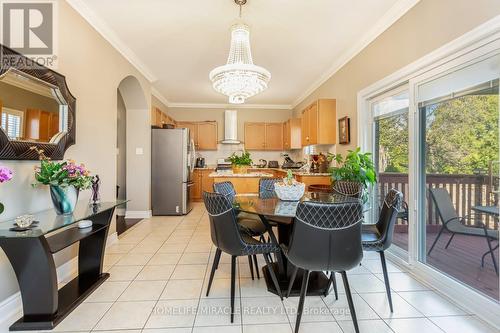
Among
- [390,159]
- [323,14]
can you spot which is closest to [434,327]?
[390,159]

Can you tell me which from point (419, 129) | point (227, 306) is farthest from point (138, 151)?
point (419, 129)

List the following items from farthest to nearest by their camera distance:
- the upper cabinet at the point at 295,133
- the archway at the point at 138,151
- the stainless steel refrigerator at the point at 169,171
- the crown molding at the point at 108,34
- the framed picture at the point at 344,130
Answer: the upper cabinet at the point at 295,133
the stainless steel refrigerator at the point at 169,171
the archway at the point at 138,151
the framed picture at the point at 344,130
the crown molding at the point at 108,34

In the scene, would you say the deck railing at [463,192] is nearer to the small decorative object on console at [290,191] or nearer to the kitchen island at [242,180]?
the small decorative object on console at [290,191]

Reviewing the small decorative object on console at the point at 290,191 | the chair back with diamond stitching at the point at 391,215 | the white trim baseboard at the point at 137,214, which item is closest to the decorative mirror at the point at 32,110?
the small decorative object on console at the point at 290,191

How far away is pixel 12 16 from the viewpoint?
195 cm

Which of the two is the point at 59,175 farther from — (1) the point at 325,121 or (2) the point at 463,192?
(1) the point at 325,121

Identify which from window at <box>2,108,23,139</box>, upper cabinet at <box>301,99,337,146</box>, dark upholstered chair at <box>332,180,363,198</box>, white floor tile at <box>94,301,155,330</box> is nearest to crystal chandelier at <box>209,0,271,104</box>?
dark upholstered chair at <box>332,180,363,198</box>

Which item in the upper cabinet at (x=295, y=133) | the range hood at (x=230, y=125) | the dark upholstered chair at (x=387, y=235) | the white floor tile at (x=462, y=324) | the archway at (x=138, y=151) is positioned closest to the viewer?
the white floor tile at (x=462, y=324)

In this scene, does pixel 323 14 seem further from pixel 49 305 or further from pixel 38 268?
pixel 49 305

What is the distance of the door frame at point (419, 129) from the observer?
1799mm

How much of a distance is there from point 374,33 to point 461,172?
1.92 meters

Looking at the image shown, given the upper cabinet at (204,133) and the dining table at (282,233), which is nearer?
the dining table at (282,233)

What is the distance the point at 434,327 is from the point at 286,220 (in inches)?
49.0

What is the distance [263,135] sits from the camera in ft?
23.6
